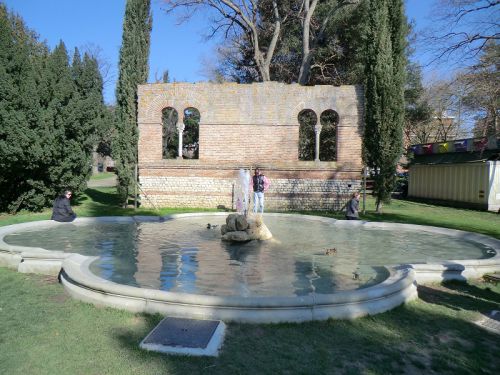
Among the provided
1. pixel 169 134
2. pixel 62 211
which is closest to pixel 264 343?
pixel 62 211

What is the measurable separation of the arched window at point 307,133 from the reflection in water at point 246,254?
16107 millimetres

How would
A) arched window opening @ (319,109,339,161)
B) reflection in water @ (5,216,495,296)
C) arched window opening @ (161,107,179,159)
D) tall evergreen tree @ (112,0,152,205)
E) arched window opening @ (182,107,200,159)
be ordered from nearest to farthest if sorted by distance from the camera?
reflection in water @ (5,216,495,296) < tall evergreen tree @ (112,0,152,205) < arched window opening @ (319,109,339,161) < arched window opening @ (182,107,200,159) < arched window opening @ (161,107,179,159)

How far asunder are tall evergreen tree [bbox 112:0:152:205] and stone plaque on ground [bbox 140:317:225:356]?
52.5 ft

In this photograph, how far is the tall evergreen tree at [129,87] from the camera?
20141 millimetres

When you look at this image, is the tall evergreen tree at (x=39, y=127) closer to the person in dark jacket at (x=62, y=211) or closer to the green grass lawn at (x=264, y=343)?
the person in dark jacket at (x=62, y=211)

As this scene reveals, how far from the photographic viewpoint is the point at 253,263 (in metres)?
8.19

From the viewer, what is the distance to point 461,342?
480cm

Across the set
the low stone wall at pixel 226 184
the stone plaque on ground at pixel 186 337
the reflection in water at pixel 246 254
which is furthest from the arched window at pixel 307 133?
the stone plaque on ground at pixel 186 337

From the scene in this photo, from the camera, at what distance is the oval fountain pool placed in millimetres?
5258

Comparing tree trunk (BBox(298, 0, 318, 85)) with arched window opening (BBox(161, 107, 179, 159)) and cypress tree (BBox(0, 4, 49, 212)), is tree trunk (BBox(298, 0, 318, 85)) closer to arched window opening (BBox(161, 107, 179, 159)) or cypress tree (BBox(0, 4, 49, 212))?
arched window opening (BBox(161, 107, 179, 159))

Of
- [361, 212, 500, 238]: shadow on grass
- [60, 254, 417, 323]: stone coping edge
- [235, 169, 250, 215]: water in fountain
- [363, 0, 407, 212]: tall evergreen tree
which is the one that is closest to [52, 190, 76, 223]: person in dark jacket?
[60, 254, 417, 323]: stone coping edge

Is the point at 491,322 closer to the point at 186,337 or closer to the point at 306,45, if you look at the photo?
the point at 186,337

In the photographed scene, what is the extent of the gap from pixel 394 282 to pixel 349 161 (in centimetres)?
1469

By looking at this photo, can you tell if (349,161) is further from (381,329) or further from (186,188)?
(381,329)
